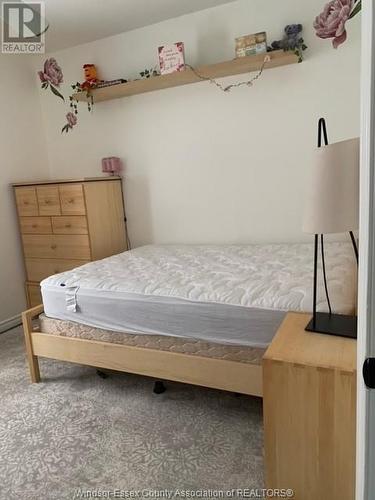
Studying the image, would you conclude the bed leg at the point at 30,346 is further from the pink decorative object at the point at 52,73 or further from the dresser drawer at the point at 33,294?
the pink decorative object at the point at 52,73

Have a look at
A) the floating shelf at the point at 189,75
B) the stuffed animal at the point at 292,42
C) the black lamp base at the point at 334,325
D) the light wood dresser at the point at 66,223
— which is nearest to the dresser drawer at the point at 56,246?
the light wood dresser at the point at 66,223

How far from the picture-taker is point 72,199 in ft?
9.96

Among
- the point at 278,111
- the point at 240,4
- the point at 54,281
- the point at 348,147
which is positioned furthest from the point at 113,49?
the point at 348,147

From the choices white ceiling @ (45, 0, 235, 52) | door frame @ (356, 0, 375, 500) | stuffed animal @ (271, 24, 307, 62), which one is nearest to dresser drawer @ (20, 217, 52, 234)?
white ceiling @ (45, 0, 235, 52)

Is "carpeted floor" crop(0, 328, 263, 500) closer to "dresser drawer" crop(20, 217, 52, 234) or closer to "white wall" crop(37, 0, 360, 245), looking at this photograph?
"dresser drawer" crop(20, 217, 52, 234)

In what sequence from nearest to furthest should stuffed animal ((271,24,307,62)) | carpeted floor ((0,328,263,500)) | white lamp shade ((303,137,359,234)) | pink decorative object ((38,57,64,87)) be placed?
1. white lamp shade ((303,137,359,234))
2. carpeted floor ((0,328,263,500))
3. stuffed animal ((271,24,307,62))
4. pink decorative object ((38,57,64,87))

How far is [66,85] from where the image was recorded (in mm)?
3529

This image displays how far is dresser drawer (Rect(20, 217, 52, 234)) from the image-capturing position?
3.22 metres

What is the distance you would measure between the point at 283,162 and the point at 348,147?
6.20 feet

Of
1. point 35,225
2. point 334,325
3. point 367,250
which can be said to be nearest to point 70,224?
point 35,225

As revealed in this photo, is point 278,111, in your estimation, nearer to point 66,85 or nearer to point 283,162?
point 283,162

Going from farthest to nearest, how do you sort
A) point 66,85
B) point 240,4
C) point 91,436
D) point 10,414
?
point 66,85, point 240,4, point 10,414, point 91,436

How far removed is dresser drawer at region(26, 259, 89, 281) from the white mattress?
2.07ft

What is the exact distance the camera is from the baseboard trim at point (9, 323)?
3309mm
